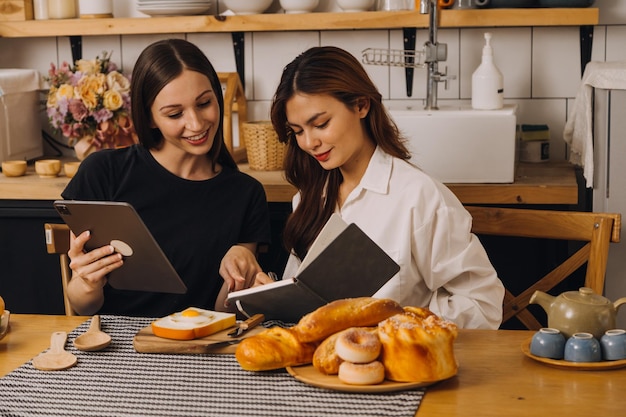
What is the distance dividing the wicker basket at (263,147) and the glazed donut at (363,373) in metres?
1.57

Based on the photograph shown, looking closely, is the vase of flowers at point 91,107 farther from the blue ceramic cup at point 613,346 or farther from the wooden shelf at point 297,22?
the blue ceramic cup at point 613,346

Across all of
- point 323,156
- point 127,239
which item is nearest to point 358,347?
point 127,239

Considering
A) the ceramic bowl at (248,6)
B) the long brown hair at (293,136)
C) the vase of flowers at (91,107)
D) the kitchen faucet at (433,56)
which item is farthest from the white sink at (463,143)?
the vase of flowers at (91,107)

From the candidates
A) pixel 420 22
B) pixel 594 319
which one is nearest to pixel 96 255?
pixel 594 319

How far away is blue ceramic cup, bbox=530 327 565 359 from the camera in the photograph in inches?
57.1

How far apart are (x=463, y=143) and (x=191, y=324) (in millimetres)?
1315

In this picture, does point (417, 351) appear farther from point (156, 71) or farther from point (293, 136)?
point (156, 71)

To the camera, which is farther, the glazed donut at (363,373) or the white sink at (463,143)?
the white sink at (463,143)

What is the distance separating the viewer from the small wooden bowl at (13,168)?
295 cm

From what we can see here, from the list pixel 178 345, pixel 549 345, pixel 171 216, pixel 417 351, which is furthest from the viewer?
pixel 171 216

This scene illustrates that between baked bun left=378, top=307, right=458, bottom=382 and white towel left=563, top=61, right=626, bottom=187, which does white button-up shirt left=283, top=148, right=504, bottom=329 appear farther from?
white towel left=563, top=61, right=626, bottom=187

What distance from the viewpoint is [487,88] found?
278 centimetres

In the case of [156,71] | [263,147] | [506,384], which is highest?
[156,71]

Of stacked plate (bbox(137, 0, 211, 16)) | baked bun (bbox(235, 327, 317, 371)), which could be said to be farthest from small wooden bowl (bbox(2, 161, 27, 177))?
baked bun (bbox(235, 327, 317, 371))
